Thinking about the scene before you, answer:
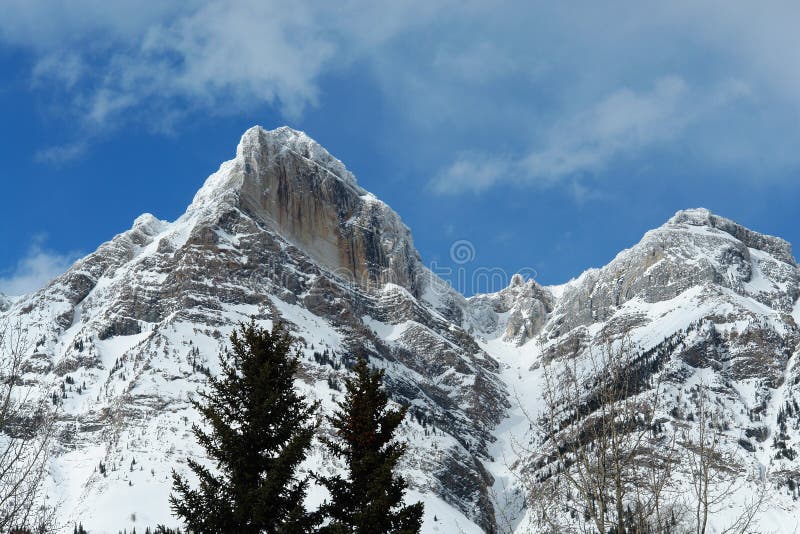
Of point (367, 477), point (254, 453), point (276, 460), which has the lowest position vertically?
point (276, 460)

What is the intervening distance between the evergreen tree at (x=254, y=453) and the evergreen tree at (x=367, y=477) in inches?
71.7

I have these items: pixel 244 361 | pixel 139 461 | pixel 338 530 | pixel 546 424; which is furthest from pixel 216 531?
pixel 139 461

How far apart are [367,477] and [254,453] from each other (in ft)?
13.5

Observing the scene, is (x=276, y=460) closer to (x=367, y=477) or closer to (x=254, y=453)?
(x=254, y=453)

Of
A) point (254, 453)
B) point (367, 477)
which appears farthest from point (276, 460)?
point (367, 477)

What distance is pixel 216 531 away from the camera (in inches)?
909

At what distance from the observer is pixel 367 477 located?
85.4 feet

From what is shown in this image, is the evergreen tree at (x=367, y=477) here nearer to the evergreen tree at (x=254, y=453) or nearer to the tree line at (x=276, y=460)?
the tree line at (x=276, y=460)

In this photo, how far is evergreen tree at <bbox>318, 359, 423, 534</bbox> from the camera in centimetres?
2509

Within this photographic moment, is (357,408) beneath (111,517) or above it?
beneath

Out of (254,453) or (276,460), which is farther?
(254,453)

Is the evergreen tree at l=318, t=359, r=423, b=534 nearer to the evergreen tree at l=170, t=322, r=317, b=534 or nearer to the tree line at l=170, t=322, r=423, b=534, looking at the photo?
the tree line at l=170, t=322, r=423, b=534

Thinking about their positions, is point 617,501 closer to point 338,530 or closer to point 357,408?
point 338,530

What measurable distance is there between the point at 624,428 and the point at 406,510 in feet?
32.6
